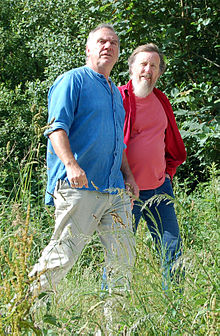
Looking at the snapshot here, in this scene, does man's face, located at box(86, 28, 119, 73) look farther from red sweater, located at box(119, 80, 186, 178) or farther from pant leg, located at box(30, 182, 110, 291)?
pant leg, located at box(30, 182, 110, 291)

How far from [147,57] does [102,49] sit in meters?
0.63

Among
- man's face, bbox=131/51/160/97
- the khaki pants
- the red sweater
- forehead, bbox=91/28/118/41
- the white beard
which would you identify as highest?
forehead, bbox=91/28/118/41

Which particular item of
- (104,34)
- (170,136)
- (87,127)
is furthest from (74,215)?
(170,136)

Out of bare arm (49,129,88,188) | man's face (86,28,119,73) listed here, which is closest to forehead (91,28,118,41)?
man's face (86,28,119,73)

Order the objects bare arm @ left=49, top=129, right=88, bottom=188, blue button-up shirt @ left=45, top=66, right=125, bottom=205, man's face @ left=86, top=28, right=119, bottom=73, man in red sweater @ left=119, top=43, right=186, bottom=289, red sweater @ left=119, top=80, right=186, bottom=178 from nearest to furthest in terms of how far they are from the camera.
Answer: bare arm @ left=49, top=129, right=88, bottom=188 → blue button-up shirt @ left=45, top=66, right=125, bottom=205 → man's face @ left=86, top=28, right=119, bottom=73 → man in red sweater @ left=119, top=43, right=186, bottom=289 → red sweater @ left=119, top=80, right=186, bottom=178

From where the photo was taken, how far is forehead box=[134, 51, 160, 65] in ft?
11.5

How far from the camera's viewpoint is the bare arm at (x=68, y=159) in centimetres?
259

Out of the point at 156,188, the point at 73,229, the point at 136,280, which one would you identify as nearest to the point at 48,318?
the point at 136,280

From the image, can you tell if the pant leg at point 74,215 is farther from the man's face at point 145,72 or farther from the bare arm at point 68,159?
the man's face at point 145,72

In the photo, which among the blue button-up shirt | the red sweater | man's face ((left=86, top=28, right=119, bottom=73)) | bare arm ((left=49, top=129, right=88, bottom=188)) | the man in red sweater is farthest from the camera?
the red sweater

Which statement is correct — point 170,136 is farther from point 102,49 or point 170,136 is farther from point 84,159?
point 84,159

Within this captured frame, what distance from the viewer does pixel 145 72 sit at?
3514mm

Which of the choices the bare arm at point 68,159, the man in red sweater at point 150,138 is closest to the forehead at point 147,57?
the man in red sweater at point 150,138

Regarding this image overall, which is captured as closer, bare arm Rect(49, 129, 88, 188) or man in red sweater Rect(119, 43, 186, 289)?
bare arm Rect(49, 129, 88, 188)
